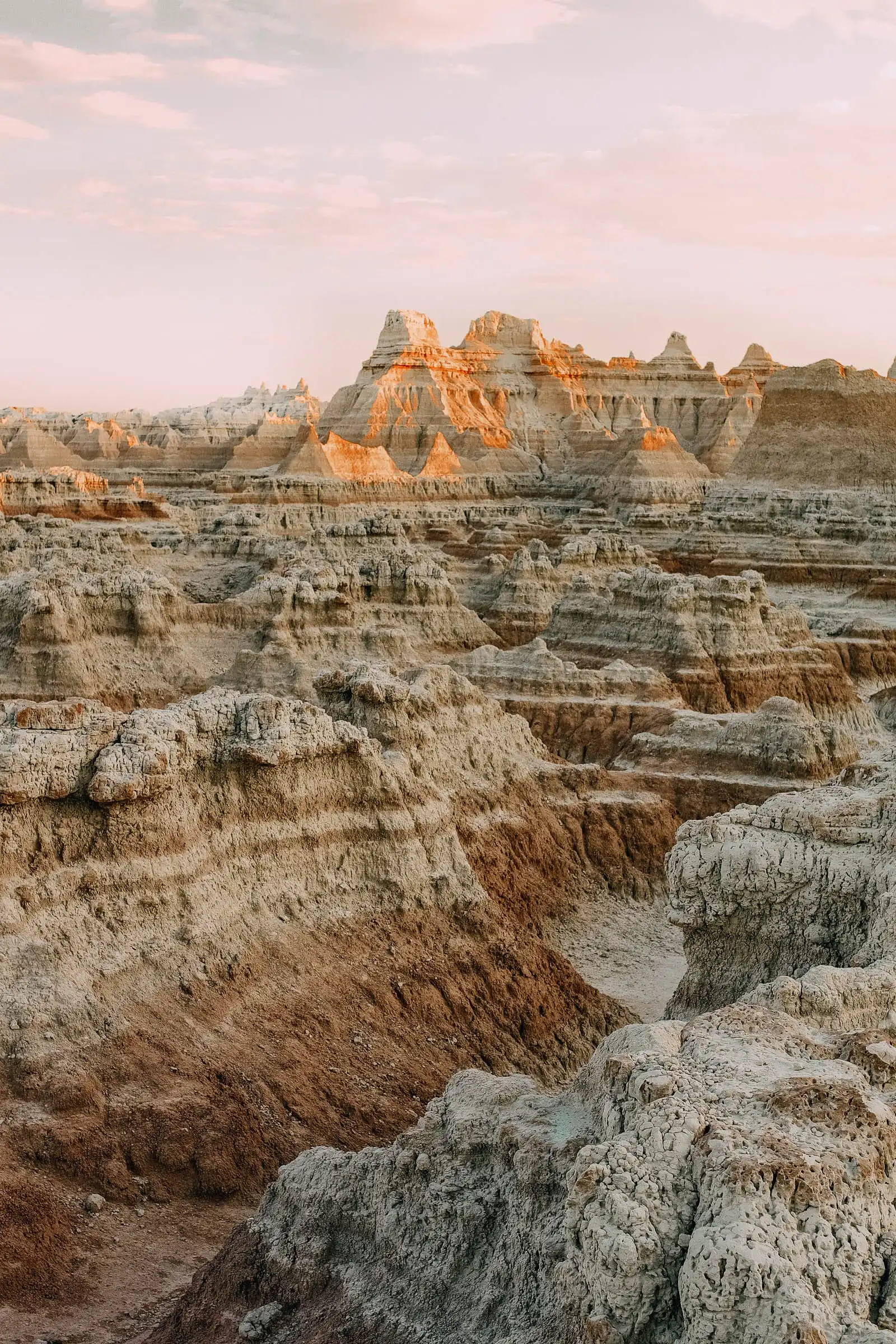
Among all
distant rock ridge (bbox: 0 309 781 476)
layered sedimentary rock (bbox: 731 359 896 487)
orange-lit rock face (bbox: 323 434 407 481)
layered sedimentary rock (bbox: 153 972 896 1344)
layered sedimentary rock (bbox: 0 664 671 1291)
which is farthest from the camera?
distant rock ridge (bbox: 0 309 781 476)

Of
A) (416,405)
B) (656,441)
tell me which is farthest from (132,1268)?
(416,405)

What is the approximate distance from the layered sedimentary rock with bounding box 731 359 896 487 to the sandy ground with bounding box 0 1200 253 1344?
173ft

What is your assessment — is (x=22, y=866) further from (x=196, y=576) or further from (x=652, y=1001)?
(x=196, y=576)

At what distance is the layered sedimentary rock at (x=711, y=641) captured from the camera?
118 feet

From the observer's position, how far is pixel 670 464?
267 feet

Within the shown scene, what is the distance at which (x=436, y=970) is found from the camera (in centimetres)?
1731

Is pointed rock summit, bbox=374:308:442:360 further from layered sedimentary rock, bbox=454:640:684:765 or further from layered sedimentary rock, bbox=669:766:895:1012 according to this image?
layered sedimentary rock, bbox=669:766:895:1012

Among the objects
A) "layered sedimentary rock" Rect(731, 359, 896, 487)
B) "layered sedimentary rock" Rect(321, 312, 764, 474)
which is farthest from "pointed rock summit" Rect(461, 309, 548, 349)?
"layered sedimentary rock" Rect(731, 359, 896, 487)

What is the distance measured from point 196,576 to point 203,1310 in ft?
132

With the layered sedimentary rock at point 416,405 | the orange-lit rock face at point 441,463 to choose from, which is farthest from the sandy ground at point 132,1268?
the layered sedimentary rock at point 416,405

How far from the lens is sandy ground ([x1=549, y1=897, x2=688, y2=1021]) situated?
19312 mm

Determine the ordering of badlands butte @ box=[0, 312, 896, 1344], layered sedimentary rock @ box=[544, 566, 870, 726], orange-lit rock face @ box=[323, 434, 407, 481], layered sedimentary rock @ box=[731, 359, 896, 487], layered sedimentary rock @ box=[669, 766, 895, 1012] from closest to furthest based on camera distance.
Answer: badlands butte @ box=[0, 312, 896, 1344], layered sedimentary rock @ box=[669, 766, 895, 1012], layered sedimentary rock @ box=[544, 566, 870, 726], layered sedimentary rock @ box=[731, 359, 896, 487], orange-lit rock face @ box=[323, 434, 407, 481]

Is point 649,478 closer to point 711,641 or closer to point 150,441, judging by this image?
point 711,641

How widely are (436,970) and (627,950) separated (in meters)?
4.58
